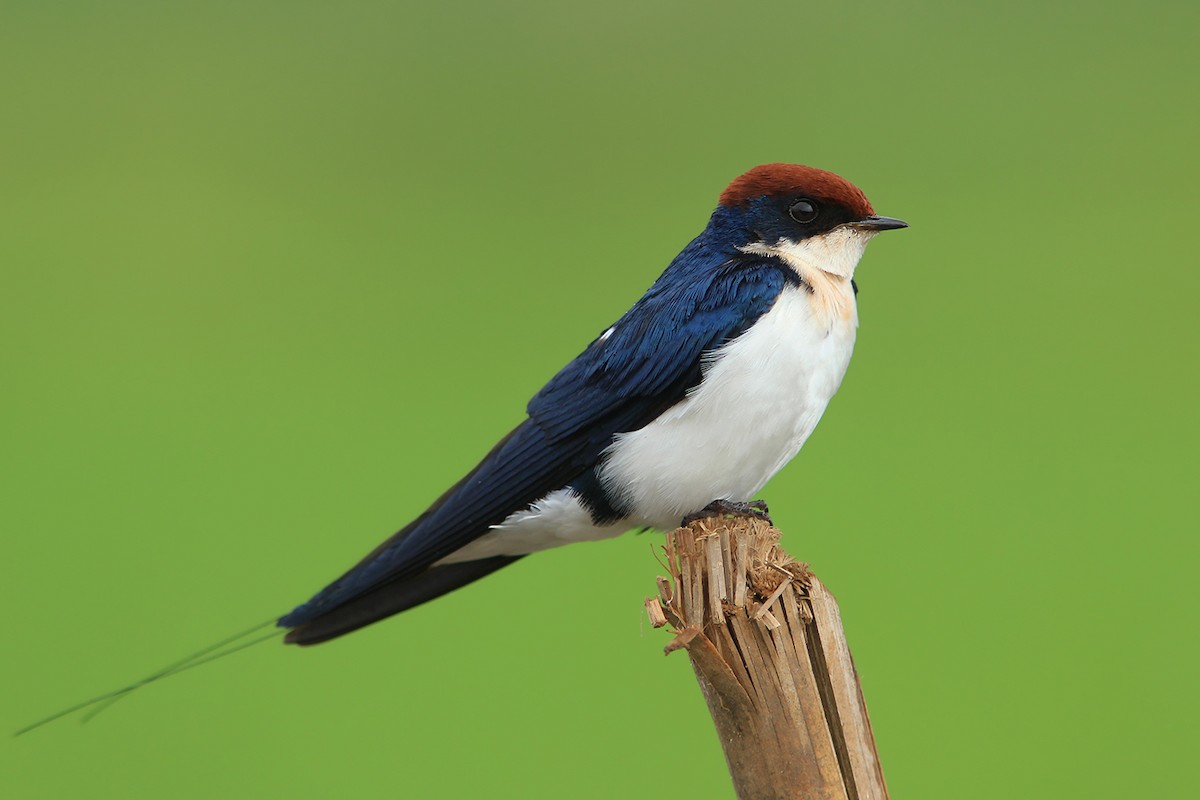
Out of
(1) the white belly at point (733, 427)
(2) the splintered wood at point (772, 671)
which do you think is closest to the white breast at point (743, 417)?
(1) the white belly at point (733, 427)

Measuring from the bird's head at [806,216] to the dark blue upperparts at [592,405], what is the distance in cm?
8

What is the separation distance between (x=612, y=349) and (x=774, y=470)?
0.39 m

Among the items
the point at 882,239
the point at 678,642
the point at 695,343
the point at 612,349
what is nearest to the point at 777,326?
the point at 695,343

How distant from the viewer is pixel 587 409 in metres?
2.41

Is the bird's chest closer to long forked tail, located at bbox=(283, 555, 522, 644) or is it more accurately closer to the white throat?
the white throat

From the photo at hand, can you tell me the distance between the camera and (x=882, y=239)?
6918 mm

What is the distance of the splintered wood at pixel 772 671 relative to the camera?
169 centimetres

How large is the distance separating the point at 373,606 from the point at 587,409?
573mm

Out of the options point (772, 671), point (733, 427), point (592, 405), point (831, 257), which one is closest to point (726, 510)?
point (733, 427)

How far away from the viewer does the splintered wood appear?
169 cm

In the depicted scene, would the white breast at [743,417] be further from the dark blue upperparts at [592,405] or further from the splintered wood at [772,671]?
the splintered wood at [772,671]

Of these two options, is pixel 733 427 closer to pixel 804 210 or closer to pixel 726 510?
pixel 726 510

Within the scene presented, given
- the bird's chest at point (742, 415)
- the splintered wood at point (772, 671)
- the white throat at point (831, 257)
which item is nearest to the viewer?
the splintered wood at point (772, 671)

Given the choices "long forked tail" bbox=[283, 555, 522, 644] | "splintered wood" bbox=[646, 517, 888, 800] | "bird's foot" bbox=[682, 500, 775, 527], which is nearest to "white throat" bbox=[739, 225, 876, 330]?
"bird's foot" bbox=[682, 500, 775, 527]
